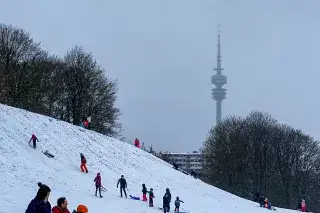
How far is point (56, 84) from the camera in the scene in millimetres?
63938

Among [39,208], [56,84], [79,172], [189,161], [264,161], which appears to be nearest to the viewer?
[39,208]

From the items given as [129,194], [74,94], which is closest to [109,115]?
[74,94]

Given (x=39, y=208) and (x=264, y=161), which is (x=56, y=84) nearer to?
(x=264, y=161)

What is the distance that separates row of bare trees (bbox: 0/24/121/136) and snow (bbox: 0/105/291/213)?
11919 millimetres

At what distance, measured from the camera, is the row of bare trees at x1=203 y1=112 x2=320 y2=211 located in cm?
7775

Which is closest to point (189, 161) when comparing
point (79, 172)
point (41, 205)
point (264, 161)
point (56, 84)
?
point (264, 161)

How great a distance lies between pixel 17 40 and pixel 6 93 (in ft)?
22.8

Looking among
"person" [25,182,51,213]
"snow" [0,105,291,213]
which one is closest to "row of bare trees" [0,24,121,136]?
"snow" [0,105,291,213]

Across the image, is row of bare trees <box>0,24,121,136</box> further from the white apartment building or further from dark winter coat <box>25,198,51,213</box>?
dark winter coat <box>25,198,51,213</box>

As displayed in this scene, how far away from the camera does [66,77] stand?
64.8 metres

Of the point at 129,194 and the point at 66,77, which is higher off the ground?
the point at 66,77

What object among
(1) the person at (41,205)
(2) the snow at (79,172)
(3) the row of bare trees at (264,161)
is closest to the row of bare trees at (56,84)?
(2) the snow at (79,172)

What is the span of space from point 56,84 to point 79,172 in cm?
2587

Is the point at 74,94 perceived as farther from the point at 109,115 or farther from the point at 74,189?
the point at 74,189
